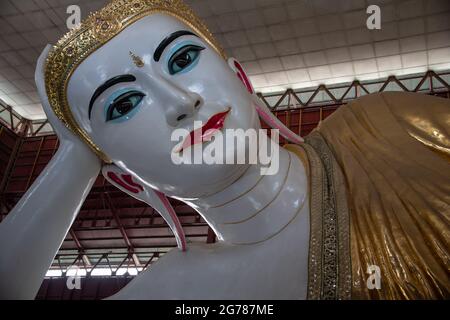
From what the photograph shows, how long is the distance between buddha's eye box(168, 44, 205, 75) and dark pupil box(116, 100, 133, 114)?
0.69 ft

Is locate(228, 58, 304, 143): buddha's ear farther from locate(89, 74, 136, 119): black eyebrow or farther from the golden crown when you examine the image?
locate(89, 74, 136, 119): black eyebrow

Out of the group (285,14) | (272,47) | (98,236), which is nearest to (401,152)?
(285,14)

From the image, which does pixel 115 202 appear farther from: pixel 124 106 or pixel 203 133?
pixel 203 133

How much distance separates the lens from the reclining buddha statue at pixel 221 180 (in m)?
1.72

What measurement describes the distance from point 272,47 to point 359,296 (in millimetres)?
7990

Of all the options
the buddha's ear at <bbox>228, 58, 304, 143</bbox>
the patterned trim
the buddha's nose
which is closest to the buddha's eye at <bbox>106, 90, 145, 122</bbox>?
the buddha's nose

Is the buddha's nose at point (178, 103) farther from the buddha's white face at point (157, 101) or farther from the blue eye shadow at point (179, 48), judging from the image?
the blue eye shadow at point (179, 48)

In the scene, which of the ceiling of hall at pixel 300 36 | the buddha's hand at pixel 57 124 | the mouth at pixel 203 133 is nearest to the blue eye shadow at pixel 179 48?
the mouth at pixel 203 133

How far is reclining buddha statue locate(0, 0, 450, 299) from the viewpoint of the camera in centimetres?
172

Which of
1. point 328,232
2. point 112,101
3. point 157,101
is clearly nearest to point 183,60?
point 157,101

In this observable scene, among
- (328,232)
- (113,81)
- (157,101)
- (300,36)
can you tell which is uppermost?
(300,36)

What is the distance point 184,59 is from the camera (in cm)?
198

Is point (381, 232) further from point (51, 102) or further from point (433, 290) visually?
point (51, 102)

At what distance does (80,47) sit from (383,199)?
1.39m
